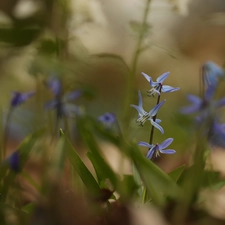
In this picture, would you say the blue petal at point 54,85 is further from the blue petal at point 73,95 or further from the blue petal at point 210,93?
the blue petal at point 210,93

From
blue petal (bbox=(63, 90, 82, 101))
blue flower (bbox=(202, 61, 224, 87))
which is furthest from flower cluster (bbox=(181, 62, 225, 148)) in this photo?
blue petal (bbox=(63, 90, 82, 101))

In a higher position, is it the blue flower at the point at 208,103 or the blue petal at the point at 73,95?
the blue flower at the point at 208,103

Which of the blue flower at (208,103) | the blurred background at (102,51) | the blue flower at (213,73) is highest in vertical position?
the blue flower at (213,73)

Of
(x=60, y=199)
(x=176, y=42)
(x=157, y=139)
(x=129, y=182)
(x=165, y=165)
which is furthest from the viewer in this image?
(x=176, y=42)

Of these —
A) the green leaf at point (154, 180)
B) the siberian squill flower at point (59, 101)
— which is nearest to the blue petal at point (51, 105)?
the siberian squill flower at point (59, 101)

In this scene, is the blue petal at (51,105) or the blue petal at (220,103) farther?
the blue petal at (51,105)

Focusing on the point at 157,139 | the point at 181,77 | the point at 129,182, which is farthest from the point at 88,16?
the point at 181,77

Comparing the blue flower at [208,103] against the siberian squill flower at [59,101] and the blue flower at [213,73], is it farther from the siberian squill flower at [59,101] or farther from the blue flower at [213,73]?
the siberian squill flower at [59,101]

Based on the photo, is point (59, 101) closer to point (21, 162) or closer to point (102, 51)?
point (21, 162)

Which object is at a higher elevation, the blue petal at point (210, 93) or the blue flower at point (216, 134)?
the blue petal at point (210, 93)

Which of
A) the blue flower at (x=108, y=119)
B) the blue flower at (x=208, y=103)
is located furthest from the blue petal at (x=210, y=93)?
the blue flower at (x=108, y=119)

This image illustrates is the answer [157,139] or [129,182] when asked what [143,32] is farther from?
[157,139]
